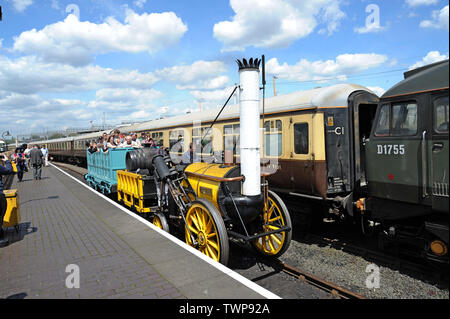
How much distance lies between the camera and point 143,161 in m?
7.54

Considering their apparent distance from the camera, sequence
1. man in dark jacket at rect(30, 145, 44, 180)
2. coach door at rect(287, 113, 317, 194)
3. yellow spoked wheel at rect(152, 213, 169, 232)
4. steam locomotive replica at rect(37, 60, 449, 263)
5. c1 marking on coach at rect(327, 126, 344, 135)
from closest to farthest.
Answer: steam locomotive replica at rect(37, 60, 449, 263)
yellow spoked wheel at rect(152, 213, 169, 232)
c1 marking on coach at rect(327, 126, 344, 135)
coach door at rect(287, 113, 317, 194)
man in dark jacket at rect(30, 145, 44, 180)

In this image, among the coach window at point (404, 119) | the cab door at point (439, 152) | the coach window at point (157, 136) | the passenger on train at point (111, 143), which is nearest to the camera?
the cab door at point (439, 152)

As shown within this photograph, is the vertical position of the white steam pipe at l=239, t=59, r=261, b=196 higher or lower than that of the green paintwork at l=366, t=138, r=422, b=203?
higher

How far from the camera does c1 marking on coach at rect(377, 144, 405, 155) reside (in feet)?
15.2

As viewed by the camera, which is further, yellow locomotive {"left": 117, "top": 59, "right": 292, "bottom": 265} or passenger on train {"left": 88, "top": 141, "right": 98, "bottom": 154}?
passenger on train {"left": 88, "top": 141, "right": 98, "bottom": 154}

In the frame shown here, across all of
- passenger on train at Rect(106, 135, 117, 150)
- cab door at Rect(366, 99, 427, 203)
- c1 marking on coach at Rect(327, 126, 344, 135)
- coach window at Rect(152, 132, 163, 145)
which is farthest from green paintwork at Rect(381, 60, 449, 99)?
coach window at Rect(152, 132, 163, 145)

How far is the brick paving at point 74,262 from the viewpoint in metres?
3.79

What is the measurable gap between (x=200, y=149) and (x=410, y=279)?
754cm

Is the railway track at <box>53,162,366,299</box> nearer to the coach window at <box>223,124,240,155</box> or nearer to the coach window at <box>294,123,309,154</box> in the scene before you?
the coach window at <box>294,123,309,154</box>

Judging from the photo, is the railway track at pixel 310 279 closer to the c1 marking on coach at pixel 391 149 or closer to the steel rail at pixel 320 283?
the steel rail at pixel 320 283

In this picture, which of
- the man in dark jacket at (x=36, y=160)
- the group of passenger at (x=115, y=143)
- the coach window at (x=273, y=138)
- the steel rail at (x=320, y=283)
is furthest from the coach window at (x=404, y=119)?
the man in dark jacket at (x=36, y=160)

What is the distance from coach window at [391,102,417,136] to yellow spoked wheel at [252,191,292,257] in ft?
6.99

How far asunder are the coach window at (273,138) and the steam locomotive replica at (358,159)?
3 cm

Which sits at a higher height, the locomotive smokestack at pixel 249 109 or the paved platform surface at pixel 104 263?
the locomotive smokestack at pixel 249 109
